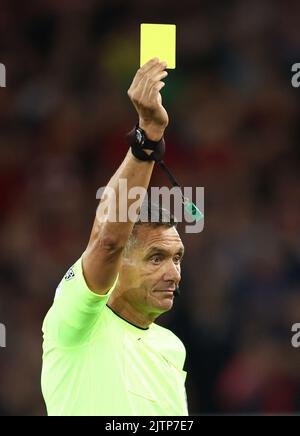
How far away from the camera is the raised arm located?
3336mm

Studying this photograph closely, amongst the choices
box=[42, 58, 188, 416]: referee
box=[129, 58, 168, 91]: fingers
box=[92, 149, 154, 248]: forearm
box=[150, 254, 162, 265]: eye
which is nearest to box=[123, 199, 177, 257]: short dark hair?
box=[42, 58, 188, 416]: referee

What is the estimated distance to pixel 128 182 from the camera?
3.42 meters

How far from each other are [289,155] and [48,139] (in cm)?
227

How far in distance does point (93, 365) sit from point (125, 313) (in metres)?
0.47

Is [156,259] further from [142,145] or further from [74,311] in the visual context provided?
→ [142,145]

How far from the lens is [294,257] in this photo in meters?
8.27

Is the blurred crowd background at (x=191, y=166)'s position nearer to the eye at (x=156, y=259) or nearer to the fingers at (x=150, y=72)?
the eye at (x=156, y=259)

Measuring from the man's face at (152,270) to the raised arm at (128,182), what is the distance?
2.15 ft

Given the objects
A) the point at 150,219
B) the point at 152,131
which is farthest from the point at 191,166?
the point at 152,131

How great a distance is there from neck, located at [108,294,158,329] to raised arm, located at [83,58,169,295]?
0.62 meters

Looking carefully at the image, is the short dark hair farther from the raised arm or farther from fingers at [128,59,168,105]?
fingers at [128,59,168,105]

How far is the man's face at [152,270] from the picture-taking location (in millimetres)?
4285
